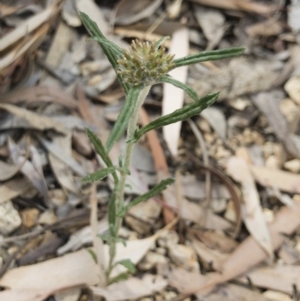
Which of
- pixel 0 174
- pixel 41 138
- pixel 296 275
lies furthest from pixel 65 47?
pixel 296 275

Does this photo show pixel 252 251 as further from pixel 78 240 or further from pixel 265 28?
pixel 265 28

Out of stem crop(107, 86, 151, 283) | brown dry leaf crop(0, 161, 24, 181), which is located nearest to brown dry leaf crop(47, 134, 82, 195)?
brown dry leaf crop(0, 161, 24, 181)

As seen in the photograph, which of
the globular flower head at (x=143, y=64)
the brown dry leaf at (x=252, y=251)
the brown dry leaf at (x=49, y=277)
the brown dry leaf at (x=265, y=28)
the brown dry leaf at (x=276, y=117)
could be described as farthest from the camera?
the brown dry leaf at (x=265, y=28)

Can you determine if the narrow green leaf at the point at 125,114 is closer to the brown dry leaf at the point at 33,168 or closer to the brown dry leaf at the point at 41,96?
the brown dry leaf at the point at 33,168

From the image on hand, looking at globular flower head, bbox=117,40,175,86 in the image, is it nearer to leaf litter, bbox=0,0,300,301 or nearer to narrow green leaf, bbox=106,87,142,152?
narrow green leaf, bbox=106,87,142,152

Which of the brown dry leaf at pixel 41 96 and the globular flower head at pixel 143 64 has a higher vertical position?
the brown dry leaf at pixel 41 96

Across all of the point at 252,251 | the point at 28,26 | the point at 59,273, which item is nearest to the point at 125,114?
the point at 59,273

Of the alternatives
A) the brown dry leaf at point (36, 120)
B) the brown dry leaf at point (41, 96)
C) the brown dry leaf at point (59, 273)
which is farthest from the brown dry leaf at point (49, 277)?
the brown dry leaf at point (41, 96)
